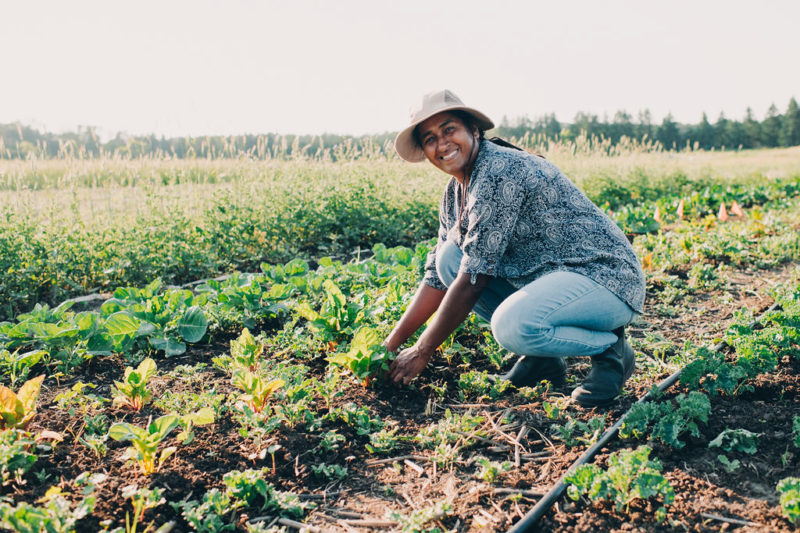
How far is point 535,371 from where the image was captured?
297cm

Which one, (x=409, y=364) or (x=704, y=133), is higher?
(x=704, y=133)

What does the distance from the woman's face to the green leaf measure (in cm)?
166

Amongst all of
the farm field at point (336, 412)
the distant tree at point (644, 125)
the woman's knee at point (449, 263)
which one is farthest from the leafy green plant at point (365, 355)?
the distant tree at point (644, 125)

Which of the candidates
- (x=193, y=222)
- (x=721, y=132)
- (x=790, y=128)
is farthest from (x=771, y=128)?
(x=193, y=222)

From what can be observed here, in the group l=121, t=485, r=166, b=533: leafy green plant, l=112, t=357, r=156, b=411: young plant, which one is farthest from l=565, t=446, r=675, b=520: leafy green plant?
l=112, t=357, r=156, b=411: young plant

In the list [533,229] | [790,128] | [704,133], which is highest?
[790,128]

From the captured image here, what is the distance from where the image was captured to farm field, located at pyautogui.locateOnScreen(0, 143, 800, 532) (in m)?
1.96

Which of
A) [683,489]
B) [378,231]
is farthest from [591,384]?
[378,231]

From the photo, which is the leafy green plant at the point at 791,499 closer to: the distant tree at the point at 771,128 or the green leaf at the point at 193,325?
the green leaf at the point at 193,325

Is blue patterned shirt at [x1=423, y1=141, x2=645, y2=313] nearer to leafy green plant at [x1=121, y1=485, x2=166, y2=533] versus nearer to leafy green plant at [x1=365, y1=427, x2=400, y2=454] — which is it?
leafy green plant at [x1=365, y1=427, x2=400, y2=454]

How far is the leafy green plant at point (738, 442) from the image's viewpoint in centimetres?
225

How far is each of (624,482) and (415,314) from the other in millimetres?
1325

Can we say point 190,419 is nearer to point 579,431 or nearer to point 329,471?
point 329,471

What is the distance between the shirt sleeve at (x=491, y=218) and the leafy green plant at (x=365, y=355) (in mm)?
548
